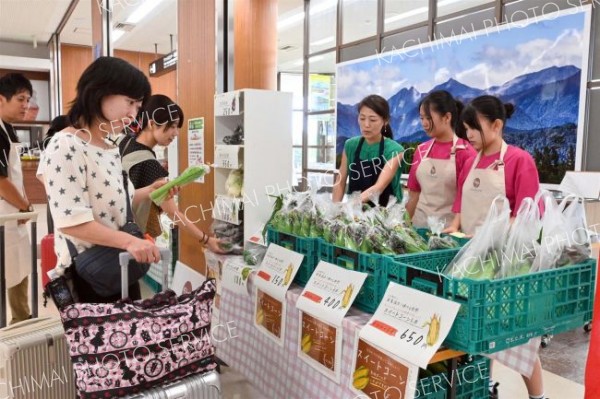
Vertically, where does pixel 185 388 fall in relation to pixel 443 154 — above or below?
below

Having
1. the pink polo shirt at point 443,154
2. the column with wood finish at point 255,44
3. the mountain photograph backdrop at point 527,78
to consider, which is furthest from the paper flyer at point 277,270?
the mountain photograph backdrop at point 527,78

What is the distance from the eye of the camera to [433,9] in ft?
19.9

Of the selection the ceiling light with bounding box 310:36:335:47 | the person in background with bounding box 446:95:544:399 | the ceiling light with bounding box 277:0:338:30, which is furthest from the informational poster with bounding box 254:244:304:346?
the ceiling light with bounding box 310:36:335:47

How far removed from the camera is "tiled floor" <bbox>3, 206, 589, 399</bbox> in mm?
2621

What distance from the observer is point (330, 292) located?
1734 millimetres

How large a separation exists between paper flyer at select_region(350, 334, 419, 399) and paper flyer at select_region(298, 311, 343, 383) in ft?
0.31

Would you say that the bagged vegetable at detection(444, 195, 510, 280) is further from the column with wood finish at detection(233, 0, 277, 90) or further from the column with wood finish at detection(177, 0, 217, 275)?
the column with wood finish at detection(233, 0, 277, 90)

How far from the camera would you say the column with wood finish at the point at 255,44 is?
4012 millimetres

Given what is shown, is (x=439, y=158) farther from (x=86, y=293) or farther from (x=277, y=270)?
(x=86, y=293)

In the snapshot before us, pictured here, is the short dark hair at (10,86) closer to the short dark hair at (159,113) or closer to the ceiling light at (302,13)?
the short dark hair at (159,113)

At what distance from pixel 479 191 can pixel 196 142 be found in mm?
2246

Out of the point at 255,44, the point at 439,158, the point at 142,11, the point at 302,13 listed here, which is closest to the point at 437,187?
the point at 439,158

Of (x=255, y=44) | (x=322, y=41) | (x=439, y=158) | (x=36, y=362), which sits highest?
(x=322, y=41)

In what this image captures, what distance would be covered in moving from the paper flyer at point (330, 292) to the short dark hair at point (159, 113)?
114cm
